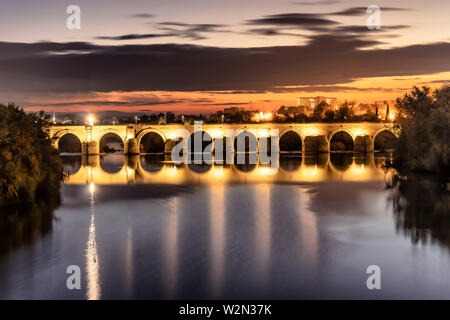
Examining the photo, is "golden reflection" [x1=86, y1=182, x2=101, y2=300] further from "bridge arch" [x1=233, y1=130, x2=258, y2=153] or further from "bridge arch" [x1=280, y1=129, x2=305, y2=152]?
"bridge arch" [x1=280, y1=129, x2=305, y2=152]

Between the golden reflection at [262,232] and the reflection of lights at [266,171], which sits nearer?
the golden reflection at [262,232]

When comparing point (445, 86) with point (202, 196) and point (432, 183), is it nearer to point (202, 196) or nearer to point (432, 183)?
point (432, 183)

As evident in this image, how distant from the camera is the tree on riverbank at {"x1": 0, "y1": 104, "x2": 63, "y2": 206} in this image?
18719mm

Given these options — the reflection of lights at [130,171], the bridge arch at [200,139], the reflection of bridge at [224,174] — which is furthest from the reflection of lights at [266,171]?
the bridge arch at [200,139]

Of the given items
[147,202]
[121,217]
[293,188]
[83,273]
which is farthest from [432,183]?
[83,273]

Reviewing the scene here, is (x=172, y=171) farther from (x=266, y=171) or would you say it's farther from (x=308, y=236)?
(x=308, y=236)

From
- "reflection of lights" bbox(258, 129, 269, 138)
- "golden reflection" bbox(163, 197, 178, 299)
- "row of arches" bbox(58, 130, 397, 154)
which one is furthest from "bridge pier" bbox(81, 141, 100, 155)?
"golden reflection" bbox(163, 197, 178, 299)

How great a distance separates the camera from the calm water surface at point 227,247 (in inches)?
434

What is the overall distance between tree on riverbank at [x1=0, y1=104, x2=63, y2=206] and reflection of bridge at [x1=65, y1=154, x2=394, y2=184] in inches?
317

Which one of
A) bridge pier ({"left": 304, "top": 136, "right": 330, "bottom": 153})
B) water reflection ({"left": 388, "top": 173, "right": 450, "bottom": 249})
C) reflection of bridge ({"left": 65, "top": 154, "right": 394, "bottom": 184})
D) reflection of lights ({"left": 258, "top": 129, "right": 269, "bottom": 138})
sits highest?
reflection of lights ({"left": 258, "top": 129, "right": 269, "bottom": 138})

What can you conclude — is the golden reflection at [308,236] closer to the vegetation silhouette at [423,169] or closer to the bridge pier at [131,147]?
the vegetation silhouette at [423,169]

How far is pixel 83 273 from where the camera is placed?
1197 cm

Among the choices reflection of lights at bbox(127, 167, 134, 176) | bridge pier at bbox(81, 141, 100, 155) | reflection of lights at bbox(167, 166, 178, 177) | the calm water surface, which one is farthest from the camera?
bridge pier at bbox(81, 141, 100, 155)

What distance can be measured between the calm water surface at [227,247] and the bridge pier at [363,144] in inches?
1349
